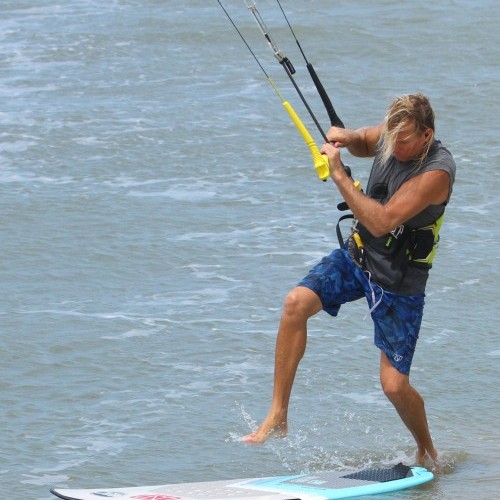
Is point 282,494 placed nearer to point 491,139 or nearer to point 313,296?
point 313,296

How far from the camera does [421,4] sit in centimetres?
1723

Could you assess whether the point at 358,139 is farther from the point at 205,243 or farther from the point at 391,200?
the point at 205,243

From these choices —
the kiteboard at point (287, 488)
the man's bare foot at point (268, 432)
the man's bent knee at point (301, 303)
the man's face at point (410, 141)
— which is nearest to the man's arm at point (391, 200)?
the man's face at point (410, 141)

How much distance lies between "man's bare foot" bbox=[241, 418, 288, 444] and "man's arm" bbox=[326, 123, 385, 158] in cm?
130

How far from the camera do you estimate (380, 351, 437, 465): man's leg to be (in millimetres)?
5625

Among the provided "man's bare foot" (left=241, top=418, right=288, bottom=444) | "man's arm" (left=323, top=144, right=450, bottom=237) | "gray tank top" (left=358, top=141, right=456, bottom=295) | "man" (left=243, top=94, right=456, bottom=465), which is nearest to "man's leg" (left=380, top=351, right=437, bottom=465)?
"man" (left=243, top=94, right=456, bottom=465)

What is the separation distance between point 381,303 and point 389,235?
32 centimetres

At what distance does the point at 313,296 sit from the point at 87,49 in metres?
10.3

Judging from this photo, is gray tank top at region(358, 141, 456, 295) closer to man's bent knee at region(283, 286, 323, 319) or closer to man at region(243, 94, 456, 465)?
man at region(243, 94, 456, 465)

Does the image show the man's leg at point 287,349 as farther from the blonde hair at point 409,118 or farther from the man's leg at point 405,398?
the blonde hair at point 409,118

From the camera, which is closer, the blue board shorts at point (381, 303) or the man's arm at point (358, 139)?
the blue board shorts at point (381, 303)

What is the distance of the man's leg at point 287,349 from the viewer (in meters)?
5.71

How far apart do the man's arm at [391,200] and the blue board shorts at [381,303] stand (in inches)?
15.7

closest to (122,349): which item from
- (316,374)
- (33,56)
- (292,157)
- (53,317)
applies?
(53,317)
